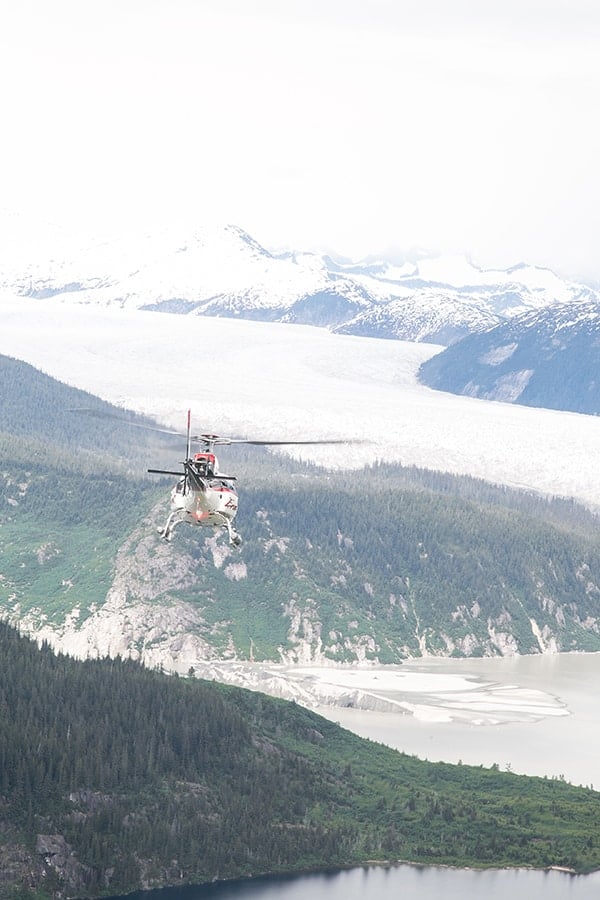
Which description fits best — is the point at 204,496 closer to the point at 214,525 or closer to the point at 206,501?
the point at 206,501

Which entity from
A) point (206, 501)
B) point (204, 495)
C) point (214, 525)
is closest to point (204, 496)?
point (204, 495)

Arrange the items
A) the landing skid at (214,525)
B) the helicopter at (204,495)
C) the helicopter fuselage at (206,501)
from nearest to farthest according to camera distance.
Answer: the landing skid at (214,525), the helicopter at (204,495), the helicopter fuselage at (206,501)

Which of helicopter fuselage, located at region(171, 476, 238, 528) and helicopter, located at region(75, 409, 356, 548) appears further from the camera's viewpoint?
helicopter fuselage, located at region(171, 476, 238, 528)

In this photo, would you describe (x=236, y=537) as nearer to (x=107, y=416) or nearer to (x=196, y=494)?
(x=196, y=494)

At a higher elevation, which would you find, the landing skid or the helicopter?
the helicopter

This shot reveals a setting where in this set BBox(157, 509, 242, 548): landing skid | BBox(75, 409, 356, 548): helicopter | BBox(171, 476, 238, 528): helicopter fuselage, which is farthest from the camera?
BBox(171, 476, 238, 528): helicopter fuselage

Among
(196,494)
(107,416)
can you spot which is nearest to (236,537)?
(196,494)

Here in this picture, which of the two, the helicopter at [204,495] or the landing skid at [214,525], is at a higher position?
the helicopter at [204,495]

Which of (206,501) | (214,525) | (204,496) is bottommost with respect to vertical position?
(214,525)
